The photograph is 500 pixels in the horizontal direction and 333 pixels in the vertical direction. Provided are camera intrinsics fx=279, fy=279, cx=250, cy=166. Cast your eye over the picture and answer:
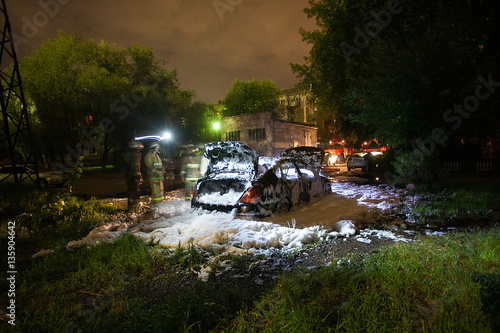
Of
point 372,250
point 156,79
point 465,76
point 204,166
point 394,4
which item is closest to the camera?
point 372,250

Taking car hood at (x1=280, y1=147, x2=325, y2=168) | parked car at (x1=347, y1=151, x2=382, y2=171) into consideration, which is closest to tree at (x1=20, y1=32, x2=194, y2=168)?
car hood at (x1=280, y1=147, x2=325, y2=168)

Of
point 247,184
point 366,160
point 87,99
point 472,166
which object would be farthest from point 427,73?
point 87,99

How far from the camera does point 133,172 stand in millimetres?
8453

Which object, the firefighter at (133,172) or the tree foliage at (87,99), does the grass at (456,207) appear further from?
the tree foliage at (87,99)

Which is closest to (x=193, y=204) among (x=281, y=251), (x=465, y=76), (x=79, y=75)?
(x=281, y=251)

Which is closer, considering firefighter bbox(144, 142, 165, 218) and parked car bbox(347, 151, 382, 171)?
firefighter bbox(144, 142, 165, 218)

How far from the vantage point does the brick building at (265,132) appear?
3173 centimetres

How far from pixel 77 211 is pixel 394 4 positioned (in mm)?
14547

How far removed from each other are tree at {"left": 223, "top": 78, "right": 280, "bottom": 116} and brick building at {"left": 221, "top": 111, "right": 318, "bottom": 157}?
10849mm

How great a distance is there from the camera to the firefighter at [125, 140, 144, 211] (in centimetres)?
831

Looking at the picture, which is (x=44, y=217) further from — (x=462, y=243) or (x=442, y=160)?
(x=442, y=160)

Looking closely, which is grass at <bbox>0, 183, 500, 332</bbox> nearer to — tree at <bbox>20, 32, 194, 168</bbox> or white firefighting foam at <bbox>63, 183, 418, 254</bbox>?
white firefighting foam at <bbox>63, 183, 418, 254</bbox>

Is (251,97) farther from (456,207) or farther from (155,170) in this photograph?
(456,207)

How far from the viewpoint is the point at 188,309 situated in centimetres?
270
